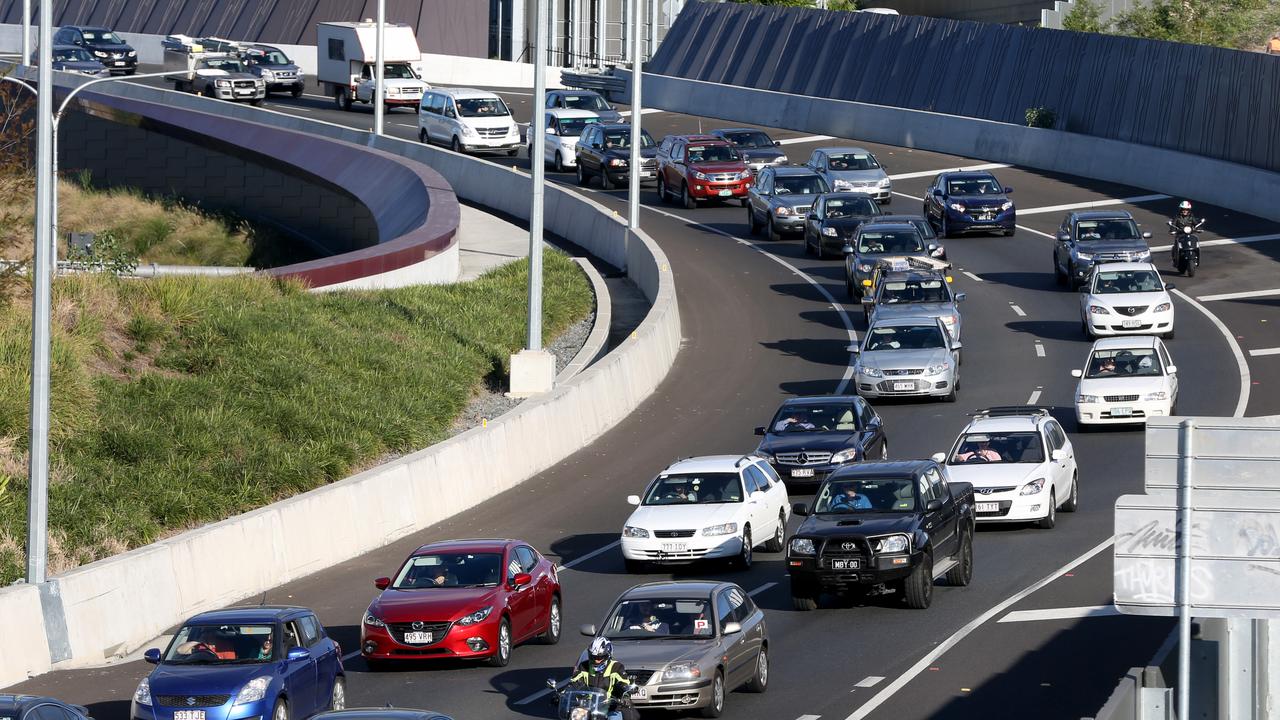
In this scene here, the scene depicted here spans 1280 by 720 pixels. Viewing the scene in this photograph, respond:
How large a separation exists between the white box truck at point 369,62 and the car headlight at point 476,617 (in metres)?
54.6

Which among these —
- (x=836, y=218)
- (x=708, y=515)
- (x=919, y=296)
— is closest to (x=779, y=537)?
(x=708, y=515)

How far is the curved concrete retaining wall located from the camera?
20.2 m

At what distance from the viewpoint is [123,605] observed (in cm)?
2128

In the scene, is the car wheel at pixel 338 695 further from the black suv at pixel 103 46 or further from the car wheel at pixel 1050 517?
the black suv at pixel 103 46

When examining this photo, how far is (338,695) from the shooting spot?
1792 centimetres

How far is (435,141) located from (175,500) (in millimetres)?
39648

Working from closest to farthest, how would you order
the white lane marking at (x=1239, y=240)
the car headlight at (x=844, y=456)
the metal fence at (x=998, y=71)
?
1. the car headlight at (x=844, y=456)
2. the white lane marking at (x=1239, y=240)
3. the metal fence at (x=998, y=71)

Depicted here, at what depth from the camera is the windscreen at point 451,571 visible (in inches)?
799

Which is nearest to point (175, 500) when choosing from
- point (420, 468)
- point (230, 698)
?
point (420, 468)

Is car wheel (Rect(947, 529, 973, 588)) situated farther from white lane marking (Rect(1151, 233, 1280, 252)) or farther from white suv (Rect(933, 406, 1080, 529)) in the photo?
white lane marking (Rect(1151, 233, 1280, 252))

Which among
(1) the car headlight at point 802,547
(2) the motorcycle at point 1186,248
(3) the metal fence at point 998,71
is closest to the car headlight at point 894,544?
(1) the car headlight at point 802,547

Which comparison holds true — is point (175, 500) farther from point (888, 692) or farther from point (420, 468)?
point (888, 692)

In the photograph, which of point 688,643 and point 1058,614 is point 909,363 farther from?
point 688,643

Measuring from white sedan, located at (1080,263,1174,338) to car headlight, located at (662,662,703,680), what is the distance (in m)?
22.7
